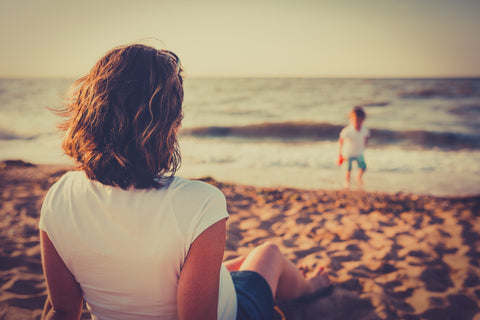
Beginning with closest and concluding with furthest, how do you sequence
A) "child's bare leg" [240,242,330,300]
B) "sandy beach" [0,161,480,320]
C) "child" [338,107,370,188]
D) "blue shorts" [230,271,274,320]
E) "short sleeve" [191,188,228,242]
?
"short sleeve" [191,188,228,242] → "blue shorts" [230,271,274,320] → "child's bare leg" [240,242,330,300] → "sandy beach" [0,161,480,320] → "child" [338,107,370,188]

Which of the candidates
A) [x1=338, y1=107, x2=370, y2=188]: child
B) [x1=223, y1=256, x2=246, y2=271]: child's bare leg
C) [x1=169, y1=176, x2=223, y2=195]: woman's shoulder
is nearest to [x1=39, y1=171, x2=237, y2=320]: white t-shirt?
[x1=169, y1=176, x2=223, y2=195]: woman's shoulder

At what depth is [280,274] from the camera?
2027 mm

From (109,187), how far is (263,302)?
1045mm

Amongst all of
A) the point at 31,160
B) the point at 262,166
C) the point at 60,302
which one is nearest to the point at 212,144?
the point at 262,166

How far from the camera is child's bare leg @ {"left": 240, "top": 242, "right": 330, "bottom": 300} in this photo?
179cm

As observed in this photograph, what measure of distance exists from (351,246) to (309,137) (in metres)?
10.2

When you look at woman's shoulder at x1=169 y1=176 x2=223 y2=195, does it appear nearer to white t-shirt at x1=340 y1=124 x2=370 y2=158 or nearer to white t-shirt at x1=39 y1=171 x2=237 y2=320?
white t-shirt at x1=39 y1=171 x2=237 y2=320

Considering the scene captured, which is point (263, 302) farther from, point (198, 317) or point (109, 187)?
point (109, 187)

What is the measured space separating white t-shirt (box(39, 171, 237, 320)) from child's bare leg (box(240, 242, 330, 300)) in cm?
79

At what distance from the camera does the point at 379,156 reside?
28.2ft

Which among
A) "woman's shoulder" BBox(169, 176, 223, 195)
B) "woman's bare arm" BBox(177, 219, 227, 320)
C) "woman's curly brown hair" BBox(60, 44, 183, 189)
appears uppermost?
"woman's curly brown hair" BBox(60, 44, 183, 189)

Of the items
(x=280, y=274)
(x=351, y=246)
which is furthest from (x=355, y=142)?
(x=280, y=274)

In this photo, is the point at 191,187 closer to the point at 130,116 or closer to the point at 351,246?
the point at 130,116

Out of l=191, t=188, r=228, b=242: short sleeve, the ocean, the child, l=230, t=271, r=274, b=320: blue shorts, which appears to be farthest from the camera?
the ocean
